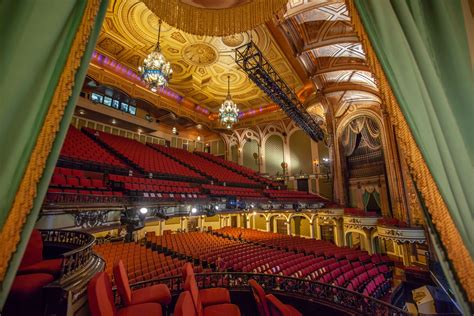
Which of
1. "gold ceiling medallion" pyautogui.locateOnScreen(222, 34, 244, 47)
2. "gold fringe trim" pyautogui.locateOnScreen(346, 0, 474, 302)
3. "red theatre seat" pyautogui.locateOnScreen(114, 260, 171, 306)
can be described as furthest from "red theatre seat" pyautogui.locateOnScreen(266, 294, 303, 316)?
"gold ceiling medallion" pyautogui.locateOnScreen(222, 34, 244, 47)

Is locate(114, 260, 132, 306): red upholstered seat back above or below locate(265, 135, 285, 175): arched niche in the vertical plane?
below

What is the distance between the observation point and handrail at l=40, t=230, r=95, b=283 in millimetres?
1808

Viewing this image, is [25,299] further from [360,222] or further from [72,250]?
[360,222]

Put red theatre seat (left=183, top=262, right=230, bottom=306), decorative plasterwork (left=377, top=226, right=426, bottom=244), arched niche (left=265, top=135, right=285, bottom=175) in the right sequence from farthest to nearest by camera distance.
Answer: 1. arched niche (left=265, top=135, right=285, bottom=175)
2. decorative plasterwork (left=377, top=226, right=426, bottom=244)
3. red theatre seat (left=183, top=262, right=230, bottom=306)

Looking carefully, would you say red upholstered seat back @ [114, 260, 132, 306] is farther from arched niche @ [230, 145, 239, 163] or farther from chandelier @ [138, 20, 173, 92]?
arched niche @ [230, 145, 239, 163]

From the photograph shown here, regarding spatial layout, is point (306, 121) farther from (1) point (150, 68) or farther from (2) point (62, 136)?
(2) point (62, 136)

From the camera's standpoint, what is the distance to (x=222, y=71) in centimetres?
1010

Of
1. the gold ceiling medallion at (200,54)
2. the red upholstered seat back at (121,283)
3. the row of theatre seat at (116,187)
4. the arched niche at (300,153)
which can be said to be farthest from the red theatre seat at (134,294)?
the arched niche at (300,153)

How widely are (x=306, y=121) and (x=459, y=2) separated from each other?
960 cm

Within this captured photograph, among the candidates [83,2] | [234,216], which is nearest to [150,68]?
[83,2]

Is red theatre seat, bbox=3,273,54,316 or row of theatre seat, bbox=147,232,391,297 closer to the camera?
red theatre seat, bbox=3,273,54,316

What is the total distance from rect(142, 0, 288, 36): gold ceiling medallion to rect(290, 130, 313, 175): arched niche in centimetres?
1271

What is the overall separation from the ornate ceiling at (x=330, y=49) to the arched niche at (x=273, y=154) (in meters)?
5.26

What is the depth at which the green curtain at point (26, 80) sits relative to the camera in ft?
2.05
